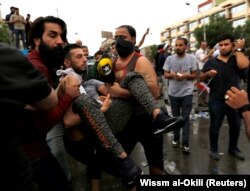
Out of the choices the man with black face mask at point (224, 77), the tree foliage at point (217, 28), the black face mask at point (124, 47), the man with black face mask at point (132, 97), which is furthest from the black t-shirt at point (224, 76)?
the tree foliage at point (217, 28)

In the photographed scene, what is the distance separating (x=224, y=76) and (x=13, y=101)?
167 inches

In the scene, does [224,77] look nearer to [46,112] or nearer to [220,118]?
[220,118]

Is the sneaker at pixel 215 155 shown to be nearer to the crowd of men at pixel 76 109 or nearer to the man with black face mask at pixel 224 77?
the man with black face mask at pixel 224 77

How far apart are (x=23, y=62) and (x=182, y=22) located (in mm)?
111185

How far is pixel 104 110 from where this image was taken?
2.98 metres

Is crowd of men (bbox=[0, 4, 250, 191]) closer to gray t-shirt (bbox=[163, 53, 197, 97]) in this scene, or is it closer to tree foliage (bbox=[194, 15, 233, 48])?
gray t-shirt (bbox=[163, 53, 197, 97])

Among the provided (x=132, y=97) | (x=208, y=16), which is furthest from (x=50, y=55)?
(x=208, y=16)

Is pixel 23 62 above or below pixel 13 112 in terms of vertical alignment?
above

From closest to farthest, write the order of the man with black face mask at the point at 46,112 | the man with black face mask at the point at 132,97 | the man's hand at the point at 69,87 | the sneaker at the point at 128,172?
the man with black face mask at the point at 46,112
the man's hand at the point at 69,87
the sneaker at the point at 128,172
the man with black face mask at the point at 132,97

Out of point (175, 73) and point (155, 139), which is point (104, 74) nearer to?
point (155, 139)

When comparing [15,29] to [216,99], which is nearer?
[216,99]

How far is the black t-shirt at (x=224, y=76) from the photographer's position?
5062mm

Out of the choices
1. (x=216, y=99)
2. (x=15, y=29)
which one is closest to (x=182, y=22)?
(x=15, y=29)

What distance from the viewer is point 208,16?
92938 millimetres
